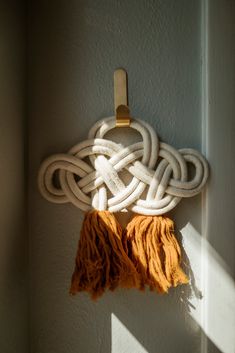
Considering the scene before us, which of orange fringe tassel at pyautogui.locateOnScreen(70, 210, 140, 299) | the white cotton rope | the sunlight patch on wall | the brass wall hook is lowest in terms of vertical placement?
the sunlight patch on wall

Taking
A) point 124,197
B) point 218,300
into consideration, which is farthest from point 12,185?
point 218,300

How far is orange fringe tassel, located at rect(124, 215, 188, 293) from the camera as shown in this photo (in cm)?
68

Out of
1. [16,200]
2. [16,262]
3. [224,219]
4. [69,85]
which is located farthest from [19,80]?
[224,219]

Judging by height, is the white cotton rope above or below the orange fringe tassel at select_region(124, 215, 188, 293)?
above

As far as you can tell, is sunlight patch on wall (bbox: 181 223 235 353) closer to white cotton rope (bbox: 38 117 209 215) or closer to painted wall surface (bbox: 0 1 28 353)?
white cotton rope (bbox: 38 117 209 215)

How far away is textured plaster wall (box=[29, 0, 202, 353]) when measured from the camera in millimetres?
725

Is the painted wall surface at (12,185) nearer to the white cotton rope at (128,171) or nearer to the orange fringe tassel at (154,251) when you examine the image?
the white cotton rope at (128,171)

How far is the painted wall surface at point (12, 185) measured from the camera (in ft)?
2.12

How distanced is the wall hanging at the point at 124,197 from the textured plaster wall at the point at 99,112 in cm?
4

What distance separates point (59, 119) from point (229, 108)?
0.35m

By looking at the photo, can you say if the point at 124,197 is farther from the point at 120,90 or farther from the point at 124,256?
the point at 120,90

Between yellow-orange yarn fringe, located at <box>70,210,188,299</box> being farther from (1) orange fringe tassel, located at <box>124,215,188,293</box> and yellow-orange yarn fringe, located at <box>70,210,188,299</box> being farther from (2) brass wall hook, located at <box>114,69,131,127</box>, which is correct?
(2) brass wall hook, located at <box>114,69,131,127</box>

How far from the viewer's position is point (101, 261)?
67 centimetres

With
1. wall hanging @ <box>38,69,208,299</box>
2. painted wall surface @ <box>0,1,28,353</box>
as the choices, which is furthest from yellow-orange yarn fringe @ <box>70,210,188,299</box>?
painted wall surface @ <box>0,1,28,353</box>
